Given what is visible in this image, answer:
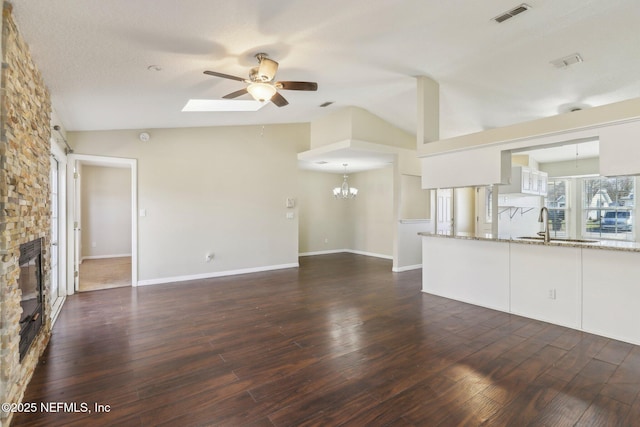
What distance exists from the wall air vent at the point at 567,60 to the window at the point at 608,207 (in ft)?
14.8

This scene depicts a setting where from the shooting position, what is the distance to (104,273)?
20.7ft

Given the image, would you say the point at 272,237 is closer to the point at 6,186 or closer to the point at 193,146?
the point at 193,146

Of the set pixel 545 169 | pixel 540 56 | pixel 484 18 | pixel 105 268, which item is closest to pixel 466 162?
pixel 540 56

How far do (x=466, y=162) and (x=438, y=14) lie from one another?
2.04m

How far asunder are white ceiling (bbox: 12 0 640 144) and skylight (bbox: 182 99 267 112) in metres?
0.25

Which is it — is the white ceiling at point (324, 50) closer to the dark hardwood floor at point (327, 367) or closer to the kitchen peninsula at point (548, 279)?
the kitchen peninsula at point (548, 279)

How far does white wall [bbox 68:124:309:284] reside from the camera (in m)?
5.38

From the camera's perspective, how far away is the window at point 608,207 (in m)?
6.79

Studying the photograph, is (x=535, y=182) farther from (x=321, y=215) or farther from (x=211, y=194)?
(x=211, y=194)

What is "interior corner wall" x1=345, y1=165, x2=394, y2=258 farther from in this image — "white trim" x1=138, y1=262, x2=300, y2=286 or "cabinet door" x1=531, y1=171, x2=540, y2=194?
"cabinet door" x1=531, y1=171, x2=540, y2=194

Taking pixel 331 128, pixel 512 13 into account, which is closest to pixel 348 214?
pixel 331 128

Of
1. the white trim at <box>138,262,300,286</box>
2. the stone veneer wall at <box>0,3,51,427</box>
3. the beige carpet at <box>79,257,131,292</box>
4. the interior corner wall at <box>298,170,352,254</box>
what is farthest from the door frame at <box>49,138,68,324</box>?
the interior corner wall at <box>298,170,352,254</box>

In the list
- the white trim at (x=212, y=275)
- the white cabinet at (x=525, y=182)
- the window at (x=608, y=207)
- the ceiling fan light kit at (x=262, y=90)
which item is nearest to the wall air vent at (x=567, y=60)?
the white cabinet at (x=525, y=182)

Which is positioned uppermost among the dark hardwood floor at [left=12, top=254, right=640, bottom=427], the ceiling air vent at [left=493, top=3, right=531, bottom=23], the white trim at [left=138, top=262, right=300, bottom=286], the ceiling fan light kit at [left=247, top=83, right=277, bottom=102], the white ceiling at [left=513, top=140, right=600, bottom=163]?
the ceiling air vent at [left=493, top=3, right=531, bottom=23]
